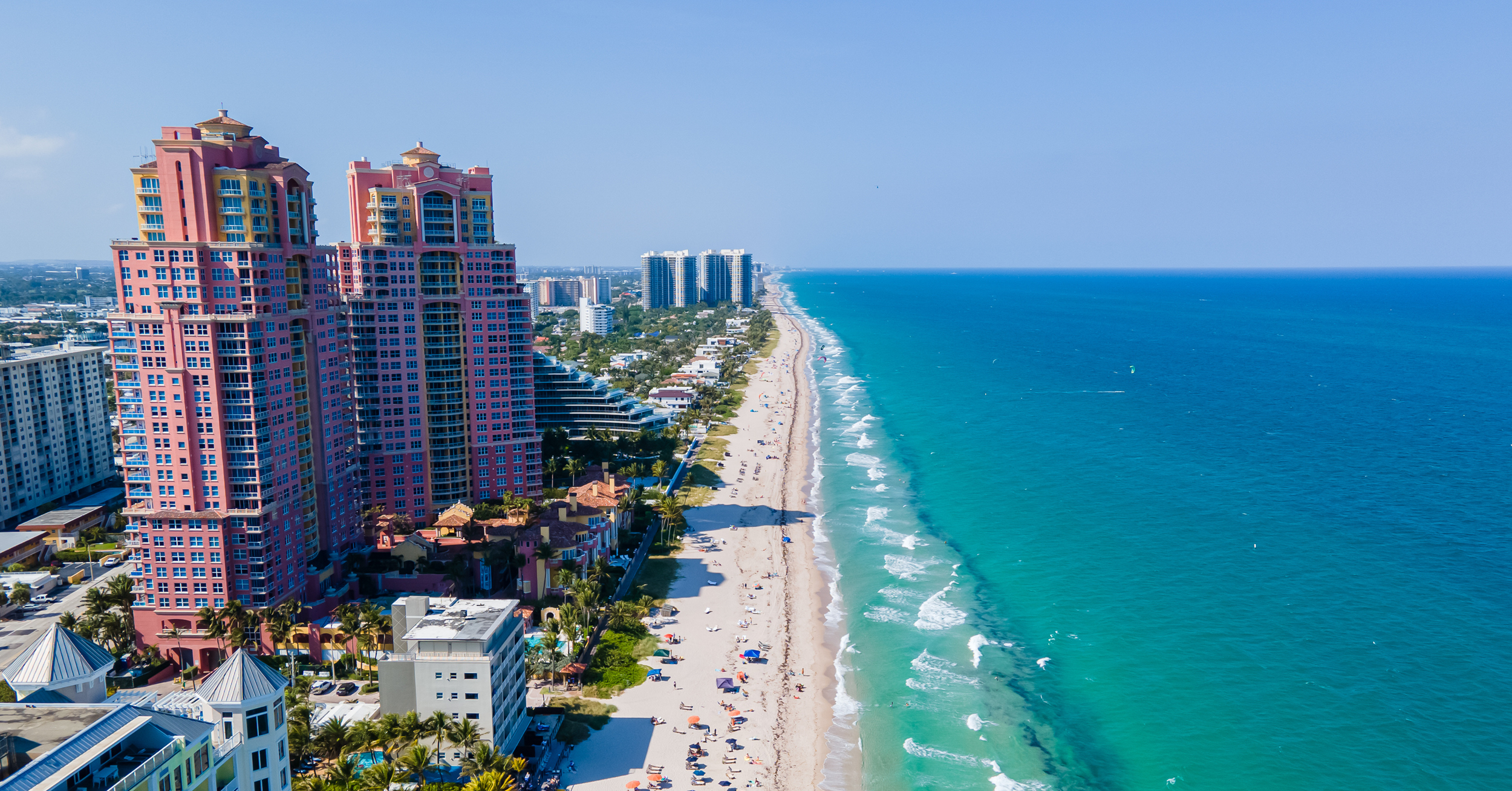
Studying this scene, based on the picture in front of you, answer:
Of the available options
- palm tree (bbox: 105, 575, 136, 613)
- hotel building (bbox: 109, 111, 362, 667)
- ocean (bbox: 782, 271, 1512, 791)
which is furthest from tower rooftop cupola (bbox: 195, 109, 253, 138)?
ocean (bbox: 782, 271, 1512, 791)

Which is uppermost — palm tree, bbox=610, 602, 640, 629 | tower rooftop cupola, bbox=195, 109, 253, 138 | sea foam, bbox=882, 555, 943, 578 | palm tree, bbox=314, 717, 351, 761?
tower rooftop cupola, bbox=195, 109, 253, 138

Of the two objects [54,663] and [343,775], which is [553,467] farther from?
[54,663]

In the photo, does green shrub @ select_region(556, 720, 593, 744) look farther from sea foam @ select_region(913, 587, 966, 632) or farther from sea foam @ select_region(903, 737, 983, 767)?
sea foam @ select_region(913, 587, 966, 632)

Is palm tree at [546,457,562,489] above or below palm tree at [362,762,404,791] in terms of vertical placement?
above

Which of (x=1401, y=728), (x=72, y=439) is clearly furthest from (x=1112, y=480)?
(x=72, y=439)

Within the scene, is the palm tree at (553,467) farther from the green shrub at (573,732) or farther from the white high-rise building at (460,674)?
the white high-rise building at (460,674)

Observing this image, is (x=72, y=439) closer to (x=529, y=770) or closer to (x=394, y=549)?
(x=394, y=549)

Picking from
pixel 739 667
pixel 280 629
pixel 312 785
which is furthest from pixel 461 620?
pixel 739 667
